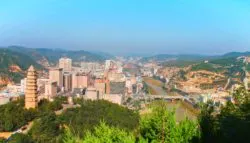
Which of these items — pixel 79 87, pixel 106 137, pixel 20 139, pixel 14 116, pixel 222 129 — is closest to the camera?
pixel 106 137

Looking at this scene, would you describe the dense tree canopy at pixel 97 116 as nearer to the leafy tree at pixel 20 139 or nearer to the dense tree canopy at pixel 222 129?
the leafy tree at pixel 20 139

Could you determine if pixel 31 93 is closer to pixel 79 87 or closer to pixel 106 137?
Result: pixel 106 137

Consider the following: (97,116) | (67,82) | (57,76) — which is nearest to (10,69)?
(67,82)

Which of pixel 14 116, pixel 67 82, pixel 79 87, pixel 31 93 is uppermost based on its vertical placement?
pixel 31 93

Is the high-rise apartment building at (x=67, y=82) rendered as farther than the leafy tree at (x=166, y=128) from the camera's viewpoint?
Yes

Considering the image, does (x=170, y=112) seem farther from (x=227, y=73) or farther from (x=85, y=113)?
(x=227, y=73)

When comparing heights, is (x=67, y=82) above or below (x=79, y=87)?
above

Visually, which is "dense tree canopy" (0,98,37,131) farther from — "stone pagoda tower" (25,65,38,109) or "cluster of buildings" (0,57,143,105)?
"cluster of buildings" (0,57,143,105)

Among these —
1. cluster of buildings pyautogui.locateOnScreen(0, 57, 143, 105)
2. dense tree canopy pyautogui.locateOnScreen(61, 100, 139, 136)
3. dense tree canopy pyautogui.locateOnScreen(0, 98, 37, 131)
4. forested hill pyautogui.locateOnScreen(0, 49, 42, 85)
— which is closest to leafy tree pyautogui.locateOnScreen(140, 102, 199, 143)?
dense tree canopy pyautogui.locateOnScreen(61, 100, 139, 136)

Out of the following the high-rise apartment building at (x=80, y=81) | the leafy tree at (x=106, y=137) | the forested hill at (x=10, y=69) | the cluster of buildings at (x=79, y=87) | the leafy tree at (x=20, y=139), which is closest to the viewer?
the leafy tree at (x=106, y=137)

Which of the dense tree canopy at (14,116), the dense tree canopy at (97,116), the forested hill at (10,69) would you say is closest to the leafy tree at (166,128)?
the dense tree canopy at (97,116)

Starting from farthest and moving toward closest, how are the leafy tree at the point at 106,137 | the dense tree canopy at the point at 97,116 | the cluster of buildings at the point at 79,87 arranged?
1. the cluster of buildings at the point at 79,87
2. the dense tree canopy at the point at 97,116
3. the leafy tree at the point at 106,137
